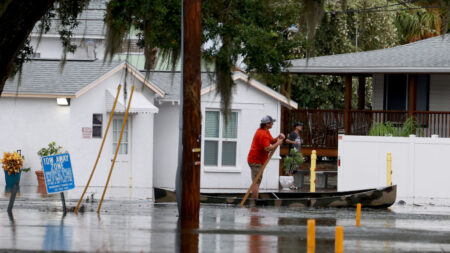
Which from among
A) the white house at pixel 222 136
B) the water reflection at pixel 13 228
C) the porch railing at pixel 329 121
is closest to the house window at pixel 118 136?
the white house at pixel 222 136

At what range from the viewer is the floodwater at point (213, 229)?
13.0 m

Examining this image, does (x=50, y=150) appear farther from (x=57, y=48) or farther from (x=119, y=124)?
(x=57, y=48)

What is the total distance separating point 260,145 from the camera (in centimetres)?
2105

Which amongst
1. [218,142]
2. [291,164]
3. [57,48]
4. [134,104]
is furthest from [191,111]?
[57,48]

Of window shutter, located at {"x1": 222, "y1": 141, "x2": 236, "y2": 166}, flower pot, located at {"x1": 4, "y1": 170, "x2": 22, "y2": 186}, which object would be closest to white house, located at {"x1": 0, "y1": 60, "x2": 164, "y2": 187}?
flower pot, located at {"x1": 4, "y1": 170, "x2": 22, "y2": 186}

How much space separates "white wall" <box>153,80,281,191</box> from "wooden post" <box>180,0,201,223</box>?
12706 mm

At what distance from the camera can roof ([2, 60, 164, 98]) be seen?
91.2 feet

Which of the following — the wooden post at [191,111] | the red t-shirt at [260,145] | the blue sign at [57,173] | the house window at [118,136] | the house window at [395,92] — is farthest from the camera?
the house window at [395,92]

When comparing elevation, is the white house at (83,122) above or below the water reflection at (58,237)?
above

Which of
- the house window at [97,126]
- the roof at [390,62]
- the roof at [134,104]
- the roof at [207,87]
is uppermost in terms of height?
the roof at [390,62]

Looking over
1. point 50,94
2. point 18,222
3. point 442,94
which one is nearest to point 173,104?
point 50,94

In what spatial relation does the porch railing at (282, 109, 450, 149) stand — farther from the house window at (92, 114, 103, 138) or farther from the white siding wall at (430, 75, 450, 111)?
the house window at (92, 114, 103, 138)

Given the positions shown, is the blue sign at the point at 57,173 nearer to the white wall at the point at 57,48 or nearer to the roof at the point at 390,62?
the roof at the point at 390,62

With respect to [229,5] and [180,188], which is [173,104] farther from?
[180,188]
